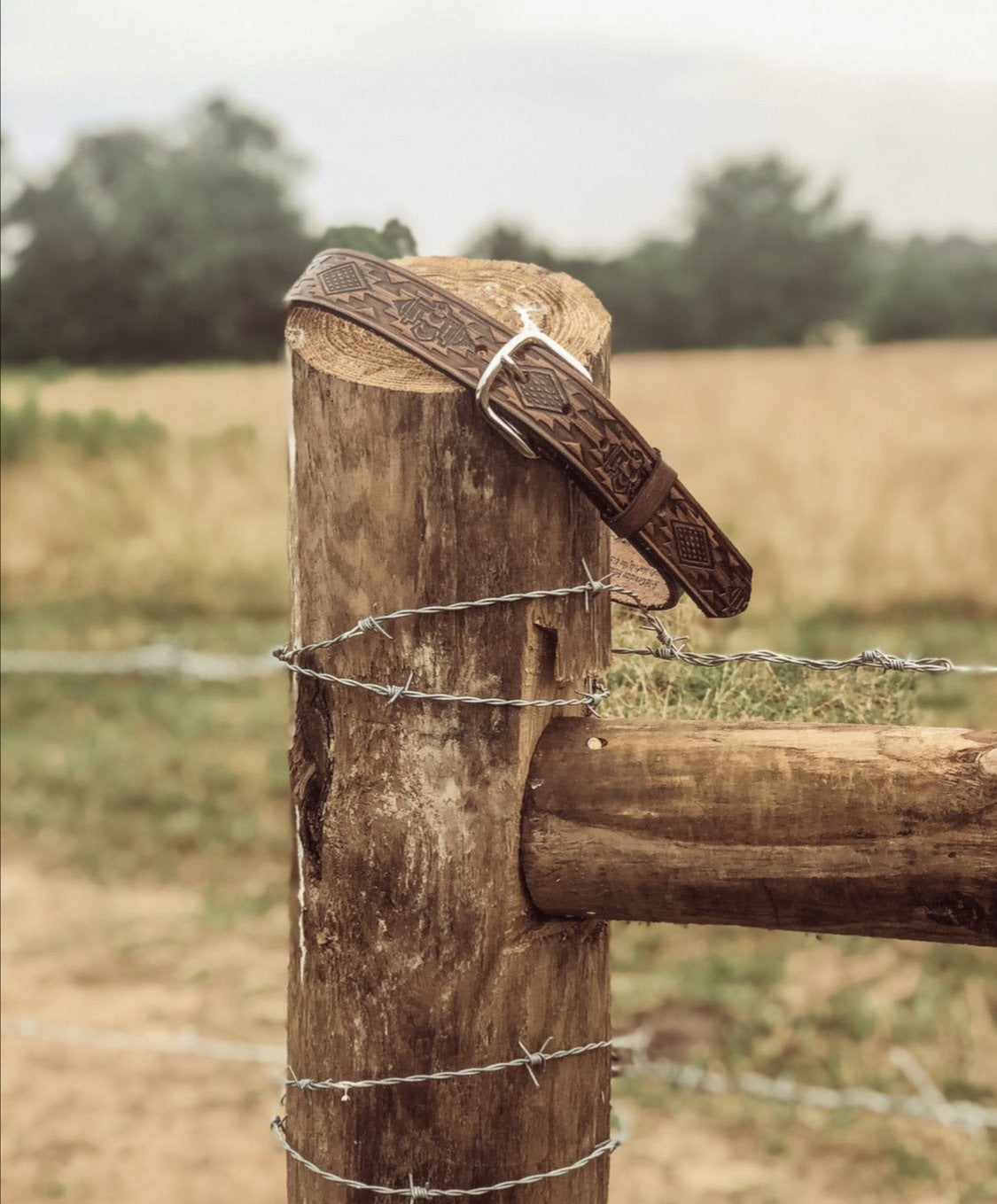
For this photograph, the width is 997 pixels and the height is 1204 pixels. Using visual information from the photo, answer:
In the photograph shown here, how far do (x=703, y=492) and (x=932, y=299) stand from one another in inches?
428

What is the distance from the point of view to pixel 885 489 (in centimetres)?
814

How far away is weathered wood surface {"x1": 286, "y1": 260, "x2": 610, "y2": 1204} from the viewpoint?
1.19 meters

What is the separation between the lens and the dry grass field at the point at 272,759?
2914mm

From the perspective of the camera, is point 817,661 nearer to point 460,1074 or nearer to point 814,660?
point 814,660

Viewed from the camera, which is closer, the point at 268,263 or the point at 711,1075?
the point at 711,1075

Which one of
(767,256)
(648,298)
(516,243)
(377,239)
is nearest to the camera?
(377,239)

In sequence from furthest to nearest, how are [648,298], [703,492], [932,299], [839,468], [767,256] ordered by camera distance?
1. [932,299]
2. [767,256]
3. [648,298]
4. [839,468]
5. [703,492]

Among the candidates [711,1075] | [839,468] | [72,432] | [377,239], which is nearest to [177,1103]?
[711,1075]

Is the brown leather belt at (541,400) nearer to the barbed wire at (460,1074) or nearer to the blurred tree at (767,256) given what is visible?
the barbed wire at (460,1074)

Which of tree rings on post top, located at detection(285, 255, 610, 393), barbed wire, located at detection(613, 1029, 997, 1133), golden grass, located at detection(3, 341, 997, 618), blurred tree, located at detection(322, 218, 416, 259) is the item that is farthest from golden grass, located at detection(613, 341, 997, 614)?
tree rings on post top, located at detection(285, 255, 610, 393)

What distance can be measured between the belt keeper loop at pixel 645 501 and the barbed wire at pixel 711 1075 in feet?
5.99

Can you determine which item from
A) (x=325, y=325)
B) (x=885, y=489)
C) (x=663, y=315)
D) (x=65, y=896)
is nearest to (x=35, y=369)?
(x=65, y=896)

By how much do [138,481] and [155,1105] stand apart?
17.2ft

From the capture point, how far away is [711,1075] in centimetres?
316
